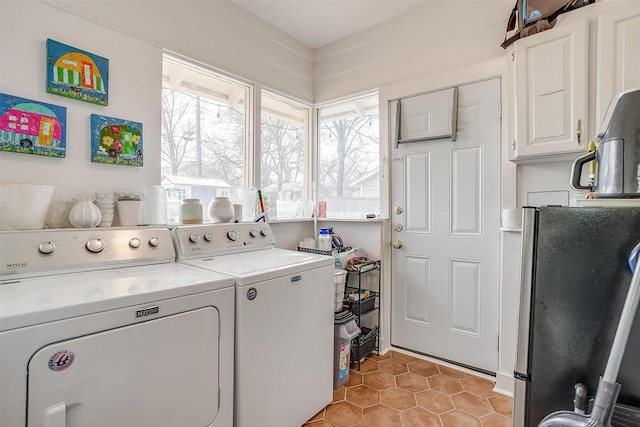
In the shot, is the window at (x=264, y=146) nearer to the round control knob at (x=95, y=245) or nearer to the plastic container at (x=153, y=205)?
the plastic container at (x=153, y=205)

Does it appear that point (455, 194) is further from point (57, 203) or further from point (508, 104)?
point (57, 203)

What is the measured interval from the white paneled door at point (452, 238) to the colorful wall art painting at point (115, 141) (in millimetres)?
1917

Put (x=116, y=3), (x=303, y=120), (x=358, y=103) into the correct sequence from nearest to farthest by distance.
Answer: (x=116, y=3) < (x=358, y=103) < (x=303, y=120)

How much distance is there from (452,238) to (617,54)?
4.50ft

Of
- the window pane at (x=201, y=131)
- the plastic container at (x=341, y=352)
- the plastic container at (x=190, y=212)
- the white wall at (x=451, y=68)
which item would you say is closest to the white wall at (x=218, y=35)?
the window pane at (x=201, y=131)

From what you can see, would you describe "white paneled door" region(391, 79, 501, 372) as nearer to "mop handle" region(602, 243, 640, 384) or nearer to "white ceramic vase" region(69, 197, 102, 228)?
"mop handle" region(602, 243, 640, 384)

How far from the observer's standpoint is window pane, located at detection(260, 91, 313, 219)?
8.80 feet

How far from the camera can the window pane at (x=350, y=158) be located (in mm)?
2775

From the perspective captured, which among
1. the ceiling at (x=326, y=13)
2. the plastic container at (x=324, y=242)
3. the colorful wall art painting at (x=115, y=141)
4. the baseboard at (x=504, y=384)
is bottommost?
the baseboard at (x=504, y=384)

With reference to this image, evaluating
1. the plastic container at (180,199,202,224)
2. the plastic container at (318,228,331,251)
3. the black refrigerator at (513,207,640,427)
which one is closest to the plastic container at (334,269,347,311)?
the plastic container at (318,228,331,251)

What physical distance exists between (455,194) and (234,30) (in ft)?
7.03

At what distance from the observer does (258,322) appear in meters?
1.40

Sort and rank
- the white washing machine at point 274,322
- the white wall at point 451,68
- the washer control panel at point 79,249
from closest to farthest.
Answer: the washer control panel at point 79,249
the white washing machine at point 274,322
the white wall at point 451,68

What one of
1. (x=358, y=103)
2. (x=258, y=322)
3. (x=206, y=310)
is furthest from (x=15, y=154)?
(x=358, y=103)
